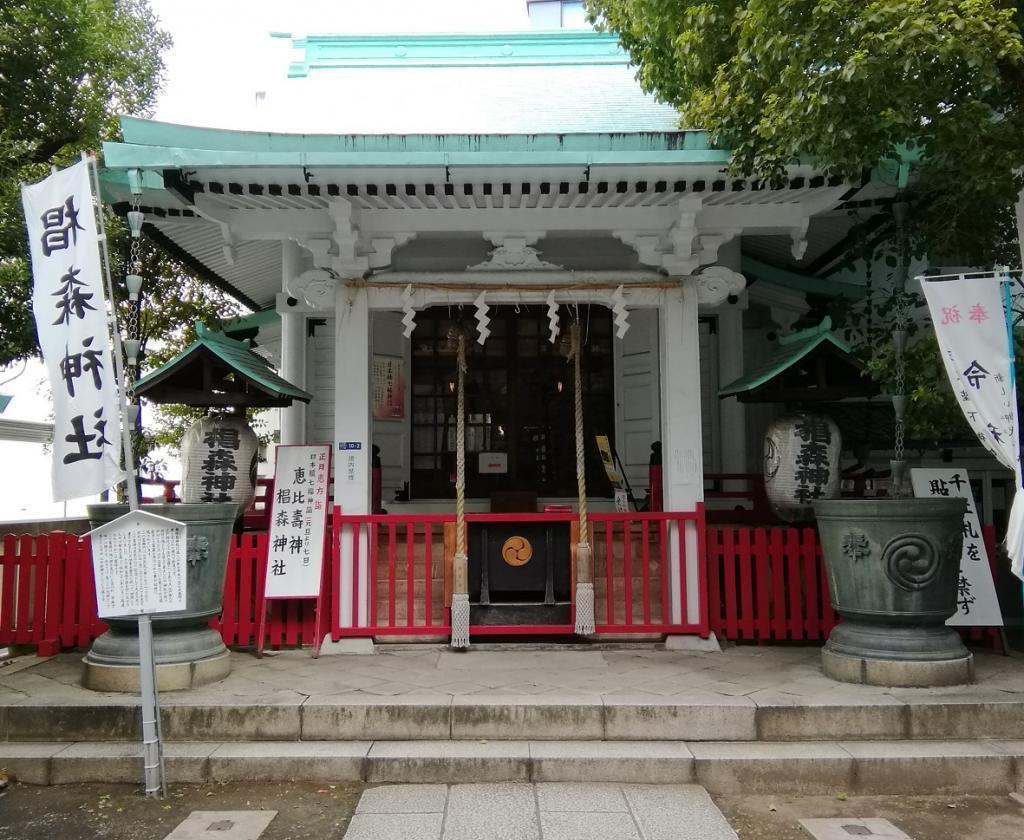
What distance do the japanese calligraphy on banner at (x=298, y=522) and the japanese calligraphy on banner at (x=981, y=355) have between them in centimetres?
525

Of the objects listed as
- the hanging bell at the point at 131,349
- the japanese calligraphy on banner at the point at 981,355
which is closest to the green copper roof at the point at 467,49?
the hanging bell at the point at 131,349

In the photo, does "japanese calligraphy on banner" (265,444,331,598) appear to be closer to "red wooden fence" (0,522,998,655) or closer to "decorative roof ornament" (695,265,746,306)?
"red wooden fence" (0,522,998,655)

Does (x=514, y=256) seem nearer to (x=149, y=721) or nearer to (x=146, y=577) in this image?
(x=146, y=577)

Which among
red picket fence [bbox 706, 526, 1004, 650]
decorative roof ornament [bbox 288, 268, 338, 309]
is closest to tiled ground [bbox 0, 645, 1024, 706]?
red picket fence [bbox 706, 526, 1004, 650]

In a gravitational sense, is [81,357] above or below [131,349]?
below

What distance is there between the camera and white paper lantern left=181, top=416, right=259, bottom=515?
6840 millimetres

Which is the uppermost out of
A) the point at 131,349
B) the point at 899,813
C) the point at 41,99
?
the point at 41,99

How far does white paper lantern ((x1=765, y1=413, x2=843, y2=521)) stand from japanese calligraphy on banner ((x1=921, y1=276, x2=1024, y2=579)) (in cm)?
173

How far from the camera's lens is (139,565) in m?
4.71

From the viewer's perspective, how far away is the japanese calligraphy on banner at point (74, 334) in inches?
184

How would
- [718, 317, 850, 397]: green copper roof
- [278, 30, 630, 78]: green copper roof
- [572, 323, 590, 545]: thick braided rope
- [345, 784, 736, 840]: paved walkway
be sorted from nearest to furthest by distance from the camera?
[345, 784, 736, 840]: paved walkway
[718, 317, 850, 397]: green copper roof
[572, 323, 590, 545]: thick braided rope
[278, 30, 630, 78]: green copper roof

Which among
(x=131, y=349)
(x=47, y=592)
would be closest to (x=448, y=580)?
(x=131, y=349)

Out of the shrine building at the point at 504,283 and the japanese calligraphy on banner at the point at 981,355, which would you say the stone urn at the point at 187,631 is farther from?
the japanese calligraphy on banner at the point at 981,355

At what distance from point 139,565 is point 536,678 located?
2999 millimetres
